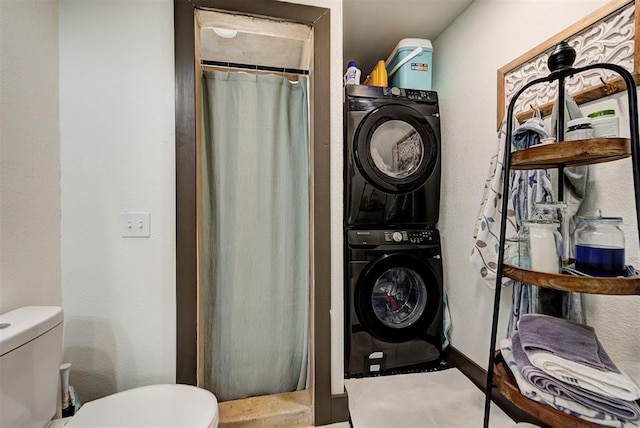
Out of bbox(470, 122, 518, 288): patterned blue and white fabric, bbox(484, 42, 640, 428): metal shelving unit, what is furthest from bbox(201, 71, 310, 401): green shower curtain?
bbox(484, 42, 640, 428): metal shelving unit

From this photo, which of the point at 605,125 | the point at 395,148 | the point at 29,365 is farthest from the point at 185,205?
the point at 605,125

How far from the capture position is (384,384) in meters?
1.70

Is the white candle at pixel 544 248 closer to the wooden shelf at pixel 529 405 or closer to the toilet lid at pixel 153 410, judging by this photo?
the wooden shelf at pixel 529 405

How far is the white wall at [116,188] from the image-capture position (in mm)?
1248

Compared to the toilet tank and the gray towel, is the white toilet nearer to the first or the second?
the toilet tank

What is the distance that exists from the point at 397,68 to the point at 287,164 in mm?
Result: 1181

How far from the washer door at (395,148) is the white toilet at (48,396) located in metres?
1.50

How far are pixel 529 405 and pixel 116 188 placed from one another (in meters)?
1.79

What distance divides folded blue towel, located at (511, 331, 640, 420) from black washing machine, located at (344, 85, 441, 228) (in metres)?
1.12

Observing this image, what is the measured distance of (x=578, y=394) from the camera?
0.73 m

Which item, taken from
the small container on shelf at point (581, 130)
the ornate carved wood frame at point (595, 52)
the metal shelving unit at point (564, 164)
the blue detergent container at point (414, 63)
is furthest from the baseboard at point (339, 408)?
the blue detergent container at point (414, 63)

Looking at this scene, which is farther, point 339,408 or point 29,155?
point 339,408

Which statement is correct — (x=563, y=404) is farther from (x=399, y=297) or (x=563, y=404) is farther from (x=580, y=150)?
(x=399, y=297)

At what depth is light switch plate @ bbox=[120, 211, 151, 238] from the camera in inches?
50.4
